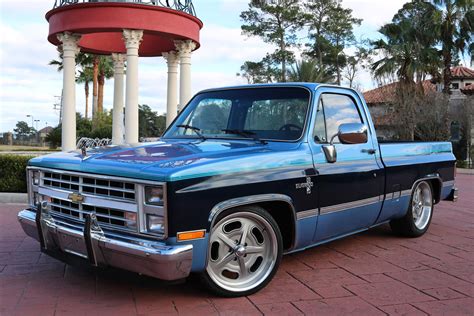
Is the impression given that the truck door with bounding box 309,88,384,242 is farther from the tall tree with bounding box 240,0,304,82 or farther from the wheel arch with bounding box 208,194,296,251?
the tall tree with bounding box 240,0,304,82

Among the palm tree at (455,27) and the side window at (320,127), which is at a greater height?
the palm tree at (455,27)

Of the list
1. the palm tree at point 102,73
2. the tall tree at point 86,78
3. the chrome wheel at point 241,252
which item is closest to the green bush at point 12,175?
the chrome wheel at point 241,252

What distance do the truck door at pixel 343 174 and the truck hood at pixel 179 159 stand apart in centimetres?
38

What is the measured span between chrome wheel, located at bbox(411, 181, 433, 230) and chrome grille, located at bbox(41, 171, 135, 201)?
430 cm

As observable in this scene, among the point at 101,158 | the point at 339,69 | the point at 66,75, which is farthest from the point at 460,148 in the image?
the point at 101,158

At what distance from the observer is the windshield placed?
4.77m

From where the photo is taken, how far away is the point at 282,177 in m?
4.18

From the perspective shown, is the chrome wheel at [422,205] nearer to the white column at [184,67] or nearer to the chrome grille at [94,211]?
the chrome grille at [94,211]

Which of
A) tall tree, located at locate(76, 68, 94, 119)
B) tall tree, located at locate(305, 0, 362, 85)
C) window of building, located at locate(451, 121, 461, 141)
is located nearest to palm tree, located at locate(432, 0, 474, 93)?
window of building, located at locate(451, 121, 461, 141)

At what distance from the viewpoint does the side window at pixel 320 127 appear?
4.75 metres

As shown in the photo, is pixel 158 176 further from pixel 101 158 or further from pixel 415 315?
pixel 415 315

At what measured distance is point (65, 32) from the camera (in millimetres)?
16719

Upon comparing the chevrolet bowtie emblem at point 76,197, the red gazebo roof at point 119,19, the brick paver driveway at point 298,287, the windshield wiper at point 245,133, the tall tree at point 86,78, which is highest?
the tall tree at point 86,78

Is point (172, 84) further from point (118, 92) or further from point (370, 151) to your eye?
point (370, 151)
